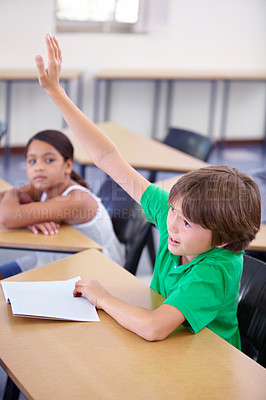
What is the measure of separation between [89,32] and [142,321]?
4965 millimetres

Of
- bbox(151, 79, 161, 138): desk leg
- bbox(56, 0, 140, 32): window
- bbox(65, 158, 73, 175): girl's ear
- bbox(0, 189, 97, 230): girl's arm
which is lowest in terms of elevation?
bbox(0, 189, 97, 230): girl's arm

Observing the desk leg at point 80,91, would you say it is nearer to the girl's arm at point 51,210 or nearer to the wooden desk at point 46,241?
the girl's arm at point 51,210

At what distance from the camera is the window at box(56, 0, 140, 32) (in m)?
5.75

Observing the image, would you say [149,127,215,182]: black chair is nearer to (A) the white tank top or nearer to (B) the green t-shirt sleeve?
(A) the white tank top

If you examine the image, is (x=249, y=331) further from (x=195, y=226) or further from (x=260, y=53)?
(x=260, y=53)

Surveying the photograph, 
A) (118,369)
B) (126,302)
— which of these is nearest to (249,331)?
(126,302)

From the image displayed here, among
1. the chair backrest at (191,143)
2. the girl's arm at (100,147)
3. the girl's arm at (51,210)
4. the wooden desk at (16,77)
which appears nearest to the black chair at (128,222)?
the girl's arm at (51,210)

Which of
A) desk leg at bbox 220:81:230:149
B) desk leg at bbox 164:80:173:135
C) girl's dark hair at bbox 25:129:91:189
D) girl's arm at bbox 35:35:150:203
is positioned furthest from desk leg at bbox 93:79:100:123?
girl's arm at bbox 35:35:150:203

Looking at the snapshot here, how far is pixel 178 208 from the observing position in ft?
4.61

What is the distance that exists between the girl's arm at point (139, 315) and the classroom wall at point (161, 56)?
4.39 metres

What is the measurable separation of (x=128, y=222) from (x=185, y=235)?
1.12 meters

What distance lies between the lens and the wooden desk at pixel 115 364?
1.15m

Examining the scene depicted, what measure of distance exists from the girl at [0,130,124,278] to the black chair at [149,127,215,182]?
132cm

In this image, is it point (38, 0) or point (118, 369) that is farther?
point (38, 0)
